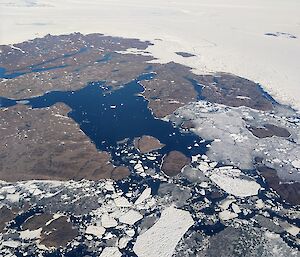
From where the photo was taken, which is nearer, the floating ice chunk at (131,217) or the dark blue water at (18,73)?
the floating ice chunk at (131,217)

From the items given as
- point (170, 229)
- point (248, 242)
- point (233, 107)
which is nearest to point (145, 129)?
point (233, 107)

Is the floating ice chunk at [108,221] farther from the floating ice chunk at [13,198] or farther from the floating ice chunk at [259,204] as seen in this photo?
the floating ice chunk at [259,204]

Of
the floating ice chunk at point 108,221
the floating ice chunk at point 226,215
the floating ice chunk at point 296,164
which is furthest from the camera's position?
the floating ice chunk at point 296,164

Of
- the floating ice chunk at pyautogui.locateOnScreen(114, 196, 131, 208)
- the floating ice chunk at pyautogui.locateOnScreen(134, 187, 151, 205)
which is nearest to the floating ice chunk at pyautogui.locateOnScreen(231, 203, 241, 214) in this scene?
the floating ice chunk at pyautogui.locateOnScreen(134, 187, 151, 205)

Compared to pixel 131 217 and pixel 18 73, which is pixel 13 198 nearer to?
pixel 131 217

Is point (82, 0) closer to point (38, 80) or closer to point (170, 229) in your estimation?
point (38, 80)

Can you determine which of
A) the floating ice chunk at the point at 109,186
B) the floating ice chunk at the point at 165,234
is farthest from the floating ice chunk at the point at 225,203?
the floating ice chunk at the point at 109,186
